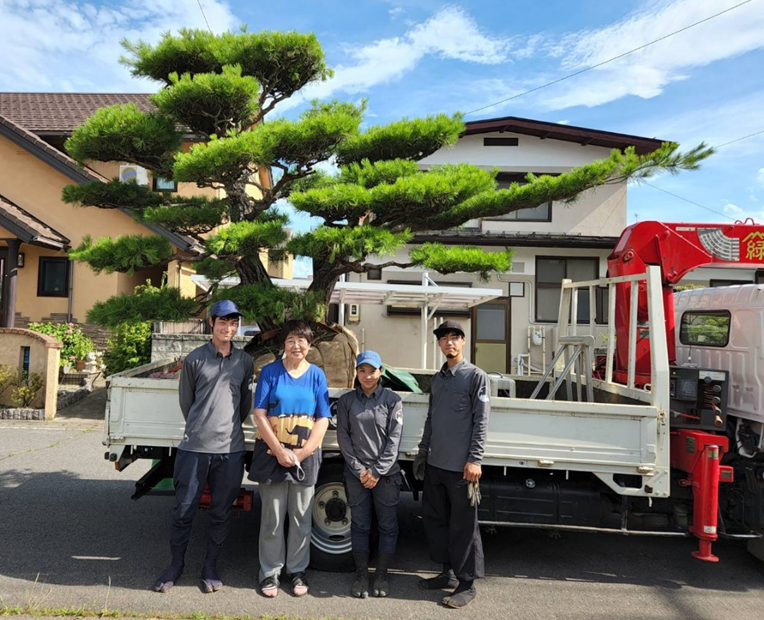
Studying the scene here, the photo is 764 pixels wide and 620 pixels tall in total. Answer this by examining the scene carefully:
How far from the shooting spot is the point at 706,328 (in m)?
4.83

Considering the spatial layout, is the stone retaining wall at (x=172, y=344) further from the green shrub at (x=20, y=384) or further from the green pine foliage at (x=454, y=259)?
the green pine foliage at (x=454, y=259)

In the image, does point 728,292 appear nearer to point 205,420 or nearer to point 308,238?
point 308,238

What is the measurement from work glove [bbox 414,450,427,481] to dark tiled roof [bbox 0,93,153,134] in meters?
14.1

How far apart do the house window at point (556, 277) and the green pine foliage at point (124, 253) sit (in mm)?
10078

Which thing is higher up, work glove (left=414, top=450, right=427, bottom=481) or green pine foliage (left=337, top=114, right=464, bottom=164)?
green pine foliage (left=337, top=114, right=464, bottom=164)

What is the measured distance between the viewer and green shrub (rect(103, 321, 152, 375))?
1009 cm

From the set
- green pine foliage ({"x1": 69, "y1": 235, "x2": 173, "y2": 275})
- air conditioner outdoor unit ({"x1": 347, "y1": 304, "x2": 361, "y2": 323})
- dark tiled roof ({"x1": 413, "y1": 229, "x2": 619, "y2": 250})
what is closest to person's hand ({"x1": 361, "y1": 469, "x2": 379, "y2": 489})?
green pine foliage ({"x1": 69, "y1": 235, "x2": 173, "y2": 275})

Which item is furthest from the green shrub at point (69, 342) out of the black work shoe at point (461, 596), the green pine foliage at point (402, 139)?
the black work shoe at point (461, 596)

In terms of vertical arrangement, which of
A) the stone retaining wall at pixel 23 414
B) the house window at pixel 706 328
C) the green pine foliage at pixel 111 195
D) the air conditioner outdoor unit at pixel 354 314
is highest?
the green pine foliage at pixel 111 195

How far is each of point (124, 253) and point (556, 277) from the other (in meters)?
10.6

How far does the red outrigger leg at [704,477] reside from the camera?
3.86 m

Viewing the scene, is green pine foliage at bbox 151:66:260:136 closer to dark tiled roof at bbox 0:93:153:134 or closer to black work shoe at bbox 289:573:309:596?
black work shoe at bbox 289:573:309:596

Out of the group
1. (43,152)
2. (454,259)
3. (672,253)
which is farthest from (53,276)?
(672,253)

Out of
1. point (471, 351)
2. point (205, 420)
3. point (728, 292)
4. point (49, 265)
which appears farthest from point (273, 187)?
point (49, 265)
